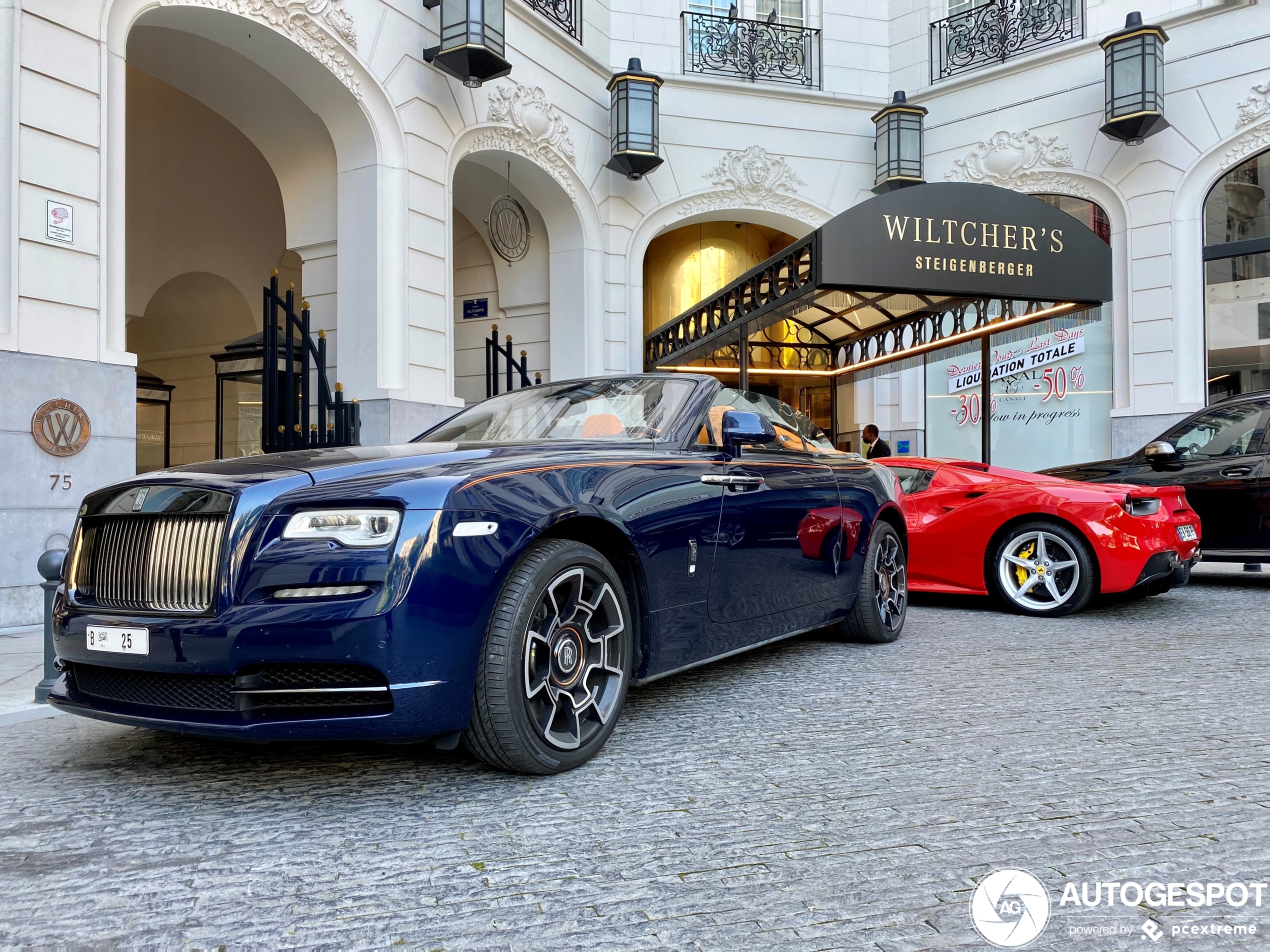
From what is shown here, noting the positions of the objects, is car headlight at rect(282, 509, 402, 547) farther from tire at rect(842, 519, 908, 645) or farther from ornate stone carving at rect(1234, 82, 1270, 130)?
ornate stone carving at rect(1234, 82, 1270, 130)

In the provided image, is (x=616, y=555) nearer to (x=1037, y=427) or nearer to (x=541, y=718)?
(x=541, y=718)

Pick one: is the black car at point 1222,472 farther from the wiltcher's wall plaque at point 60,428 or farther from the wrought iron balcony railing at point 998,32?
the wrought iron balcony railing at point 998,32

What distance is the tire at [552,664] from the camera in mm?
2889

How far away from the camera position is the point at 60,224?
7.03m

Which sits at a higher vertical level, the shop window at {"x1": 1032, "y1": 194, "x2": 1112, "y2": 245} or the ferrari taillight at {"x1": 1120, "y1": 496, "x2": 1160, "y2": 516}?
the shop window at {"x1": 1032, "y1": 194, "x2": 1112, "y2": 245}

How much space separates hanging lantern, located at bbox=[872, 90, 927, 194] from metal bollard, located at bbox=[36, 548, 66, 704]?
1363 centimetres

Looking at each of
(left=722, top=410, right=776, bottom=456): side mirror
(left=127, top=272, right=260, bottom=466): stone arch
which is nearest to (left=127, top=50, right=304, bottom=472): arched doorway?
(left=127, top=272, right=260, bottom=466): stone arch

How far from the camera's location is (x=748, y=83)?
15.1 m

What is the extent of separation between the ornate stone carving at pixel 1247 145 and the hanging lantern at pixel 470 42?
10.3 meters

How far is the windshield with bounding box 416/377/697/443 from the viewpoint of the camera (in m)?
4.05

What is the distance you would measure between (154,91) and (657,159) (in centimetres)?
756

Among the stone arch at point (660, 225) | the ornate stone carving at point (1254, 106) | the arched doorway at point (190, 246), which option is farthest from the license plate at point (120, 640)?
the ornate stone carving at point (1254, 106)

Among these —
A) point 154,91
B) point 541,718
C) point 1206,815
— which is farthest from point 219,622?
point 154,91

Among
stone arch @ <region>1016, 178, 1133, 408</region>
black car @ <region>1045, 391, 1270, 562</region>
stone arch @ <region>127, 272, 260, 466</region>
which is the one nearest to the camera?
black car @ <region>1045, 391, 1270, 562</region>
